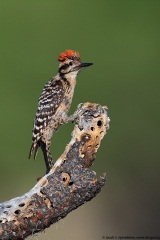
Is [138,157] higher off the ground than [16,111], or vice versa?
[16,111]

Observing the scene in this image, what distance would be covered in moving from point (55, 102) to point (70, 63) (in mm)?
544

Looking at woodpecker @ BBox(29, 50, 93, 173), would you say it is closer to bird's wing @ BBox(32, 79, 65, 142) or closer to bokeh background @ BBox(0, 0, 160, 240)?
bird's wing @ BBox(32, 79, 65, 142)

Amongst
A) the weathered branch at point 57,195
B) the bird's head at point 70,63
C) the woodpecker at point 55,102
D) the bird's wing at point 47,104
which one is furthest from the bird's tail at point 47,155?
the weathered branch at point 57,195

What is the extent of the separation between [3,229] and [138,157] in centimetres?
1011

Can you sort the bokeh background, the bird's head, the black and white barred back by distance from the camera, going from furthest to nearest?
the bokeh background, the bird's head, the black and white barred back

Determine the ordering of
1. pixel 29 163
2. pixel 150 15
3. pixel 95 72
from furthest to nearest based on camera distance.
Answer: pixel 150 15 → pixel 95 72 → pixel 29 163

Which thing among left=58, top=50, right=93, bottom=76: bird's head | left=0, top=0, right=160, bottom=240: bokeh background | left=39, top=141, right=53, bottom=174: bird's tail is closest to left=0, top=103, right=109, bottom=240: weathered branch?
left=39, top=141, right=53, bottom=174: bird's tail

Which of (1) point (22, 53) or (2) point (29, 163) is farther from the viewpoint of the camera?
(1) point (22, 53)

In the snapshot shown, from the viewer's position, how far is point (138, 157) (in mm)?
18297

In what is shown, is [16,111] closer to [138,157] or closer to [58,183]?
[138,157]

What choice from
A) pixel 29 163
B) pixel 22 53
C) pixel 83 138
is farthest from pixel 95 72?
pixel 83 138

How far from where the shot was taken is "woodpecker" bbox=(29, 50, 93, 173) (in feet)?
37.2

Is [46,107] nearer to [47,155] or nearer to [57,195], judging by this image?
[47,155]

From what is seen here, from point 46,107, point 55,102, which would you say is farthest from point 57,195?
point 55,102
